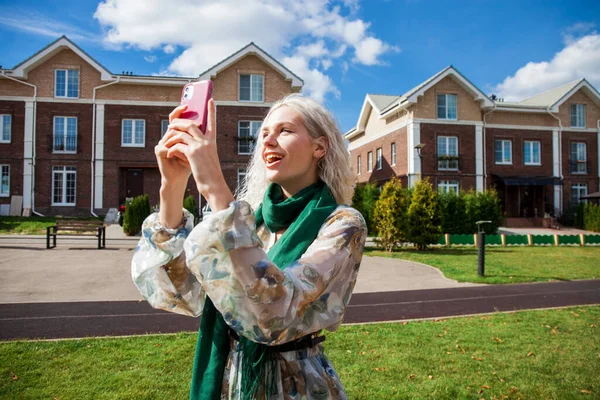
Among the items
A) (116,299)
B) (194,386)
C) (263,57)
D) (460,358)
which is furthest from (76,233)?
(194,386)

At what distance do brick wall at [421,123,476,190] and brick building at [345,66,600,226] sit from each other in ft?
0.23

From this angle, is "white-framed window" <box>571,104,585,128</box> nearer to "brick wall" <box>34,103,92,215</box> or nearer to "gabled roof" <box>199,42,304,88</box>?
"gabled roof" <box>199,42,304,88</box>

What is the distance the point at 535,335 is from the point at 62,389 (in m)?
6.02

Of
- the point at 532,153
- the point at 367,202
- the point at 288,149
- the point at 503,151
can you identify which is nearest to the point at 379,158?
the point at 503,151

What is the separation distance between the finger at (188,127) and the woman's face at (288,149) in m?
0.40

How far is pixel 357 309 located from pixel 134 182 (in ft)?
77.6

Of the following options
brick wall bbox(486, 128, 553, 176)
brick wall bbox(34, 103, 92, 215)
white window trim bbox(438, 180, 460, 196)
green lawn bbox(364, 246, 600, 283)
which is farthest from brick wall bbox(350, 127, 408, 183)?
brick wall bbox(34, 103, 92, 215)

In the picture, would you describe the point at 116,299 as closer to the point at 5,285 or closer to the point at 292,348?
the point at 5,285

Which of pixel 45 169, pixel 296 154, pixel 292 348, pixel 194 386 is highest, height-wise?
pixel 45 169

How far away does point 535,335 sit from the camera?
232 inches

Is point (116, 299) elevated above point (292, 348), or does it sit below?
below

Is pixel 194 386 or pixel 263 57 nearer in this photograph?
pixel 194 386

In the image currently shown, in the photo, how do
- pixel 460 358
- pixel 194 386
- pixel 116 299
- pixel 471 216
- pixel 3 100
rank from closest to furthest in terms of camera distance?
pixel 194 386 → pixel 460 358 → pixel 116 299 → pixel 471 216 → pixel 3 100

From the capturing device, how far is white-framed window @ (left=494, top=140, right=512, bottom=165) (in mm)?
31422
